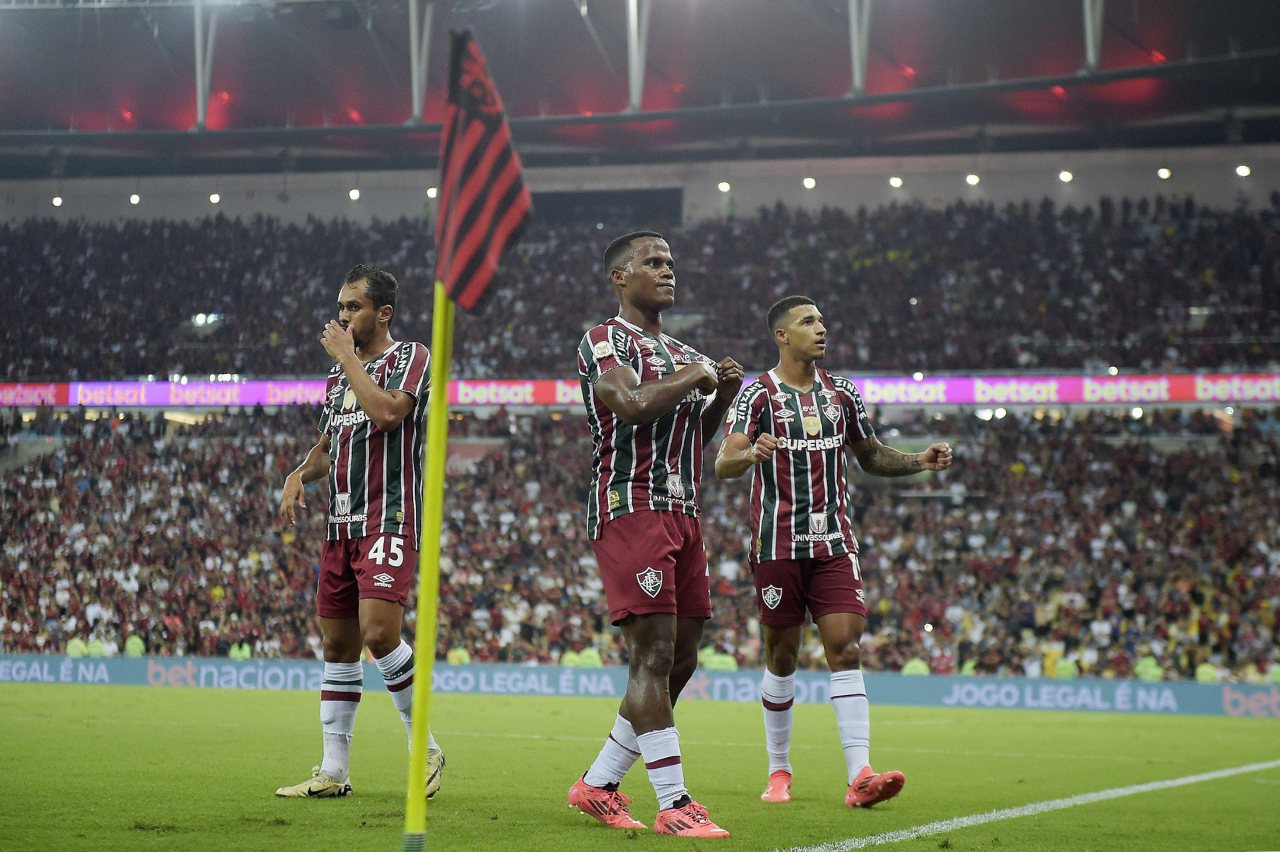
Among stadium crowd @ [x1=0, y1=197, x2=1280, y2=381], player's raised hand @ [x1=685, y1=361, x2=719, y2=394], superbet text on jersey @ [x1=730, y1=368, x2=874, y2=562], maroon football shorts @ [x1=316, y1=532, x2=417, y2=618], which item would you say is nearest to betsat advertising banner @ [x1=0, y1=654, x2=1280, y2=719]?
stadium crowd @ [x1=0, y1=197, x2=1280, y2=381]

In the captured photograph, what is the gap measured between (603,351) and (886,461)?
7.73 ft

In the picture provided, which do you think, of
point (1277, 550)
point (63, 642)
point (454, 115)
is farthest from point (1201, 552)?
point (454, 115)

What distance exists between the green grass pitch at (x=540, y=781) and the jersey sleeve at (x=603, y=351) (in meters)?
1.90

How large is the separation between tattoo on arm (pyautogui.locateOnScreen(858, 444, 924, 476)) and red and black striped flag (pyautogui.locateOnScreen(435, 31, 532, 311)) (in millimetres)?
3774

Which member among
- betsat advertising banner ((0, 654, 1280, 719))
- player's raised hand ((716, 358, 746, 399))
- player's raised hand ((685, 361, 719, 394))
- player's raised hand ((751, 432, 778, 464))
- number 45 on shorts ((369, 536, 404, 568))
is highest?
player's raised hand ((716, 358, 746, 399))

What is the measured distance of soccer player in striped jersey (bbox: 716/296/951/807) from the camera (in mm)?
7000

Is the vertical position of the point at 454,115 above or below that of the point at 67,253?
below

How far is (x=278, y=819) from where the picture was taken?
5.47 metres

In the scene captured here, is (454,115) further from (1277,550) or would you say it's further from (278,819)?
(1277,550)

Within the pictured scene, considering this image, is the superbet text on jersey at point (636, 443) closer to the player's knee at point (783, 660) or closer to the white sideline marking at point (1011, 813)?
the white sideline marking at point (1011, 813)

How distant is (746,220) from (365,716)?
83.4 feet

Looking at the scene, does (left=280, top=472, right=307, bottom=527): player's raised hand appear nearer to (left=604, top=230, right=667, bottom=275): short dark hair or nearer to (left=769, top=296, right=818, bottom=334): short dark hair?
(left=604, top=230, right=667, bottom=275): short dark hair

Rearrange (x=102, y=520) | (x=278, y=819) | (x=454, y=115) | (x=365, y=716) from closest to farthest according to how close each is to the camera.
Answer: (x=454, y=115) < (x=278, y=819) < (x=365, y=716) < (x=102, y=520)

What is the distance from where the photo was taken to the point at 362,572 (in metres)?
6.50
